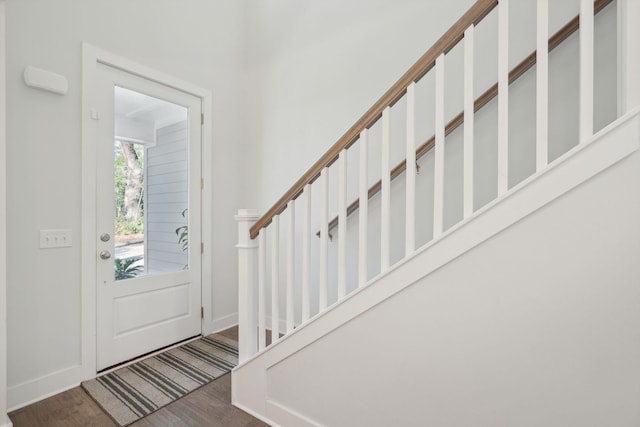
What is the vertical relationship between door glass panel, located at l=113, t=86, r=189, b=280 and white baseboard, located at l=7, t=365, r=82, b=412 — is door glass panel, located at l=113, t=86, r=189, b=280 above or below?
above

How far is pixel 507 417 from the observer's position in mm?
1030

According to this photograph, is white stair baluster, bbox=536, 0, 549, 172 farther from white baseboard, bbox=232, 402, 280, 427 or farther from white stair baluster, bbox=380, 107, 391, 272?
Result: white baseboard, bbox=232, 402, 280, 427

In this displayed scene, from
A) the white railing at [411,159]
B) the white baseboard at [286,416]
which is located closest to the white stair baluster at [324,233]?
the white railing at [411,159]

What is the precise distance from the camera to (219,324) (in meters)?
2.92

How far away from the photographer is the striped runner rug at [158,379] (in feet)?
5.79

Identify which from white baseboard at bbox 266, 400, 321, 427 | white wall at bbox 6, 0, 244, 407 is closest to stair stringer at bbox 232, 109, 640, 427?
white baseboard at bbox 266, 400, 321, 427

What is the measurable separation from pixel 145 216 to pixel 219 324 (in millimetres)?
1249

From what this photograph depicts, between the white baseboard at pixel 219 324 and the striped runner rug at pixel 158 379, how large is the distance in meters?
0.20

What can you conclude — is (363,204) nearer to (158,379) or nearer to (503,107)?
(503,107)

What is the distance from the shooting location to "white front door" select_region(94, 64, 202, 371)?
2.15 metres

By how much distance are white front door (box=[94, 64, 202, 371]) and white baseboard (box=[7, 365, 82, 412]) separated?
167 mm

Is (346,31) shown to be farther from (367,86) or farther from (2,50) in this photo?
(2,50)

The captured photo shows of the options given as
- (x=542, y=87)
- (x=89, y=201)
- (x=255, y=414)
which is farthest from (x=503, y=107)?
(x=89, y=201)

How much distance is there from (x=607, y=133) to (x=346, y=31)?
216cm
